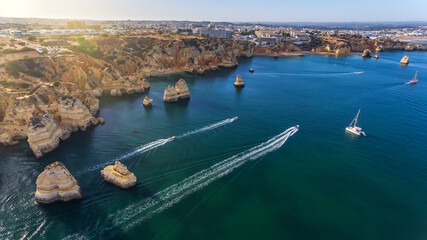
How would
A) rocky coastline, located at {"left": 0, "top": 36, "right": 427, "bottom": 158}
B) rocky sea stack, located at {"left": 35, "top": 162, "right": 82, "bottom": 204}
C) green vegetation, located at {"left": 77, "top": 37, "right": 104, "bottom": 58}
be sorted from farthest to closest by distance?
green vegetation, located at {"left": 77, "top": 37, "right": 104, "bottom": 58}
rocky coastline, located at {"left": 0, "top": 36, "right": 427, "bottom": 158}
rocky sea stack, located at {"left": 35, "top": 162, "right": 82, "bottom": 204}

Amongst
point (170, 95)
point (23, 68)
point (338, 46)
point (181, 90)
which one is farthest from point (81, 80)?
point (338, 46)

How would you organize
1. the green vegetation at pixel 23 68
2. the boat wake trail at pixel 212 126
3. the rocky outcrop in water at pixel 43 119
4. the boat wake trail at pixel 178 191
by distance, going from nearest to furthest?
the boat wake trail at pixel 178 191 < the rocky outcrop in water at pixel 43 119 < the boat wake trail at pixel 212 126 < the green vegetation at pixel 23 68

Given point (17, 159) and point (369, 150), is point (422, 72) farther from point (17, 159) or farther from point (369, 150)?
point (17, 159)

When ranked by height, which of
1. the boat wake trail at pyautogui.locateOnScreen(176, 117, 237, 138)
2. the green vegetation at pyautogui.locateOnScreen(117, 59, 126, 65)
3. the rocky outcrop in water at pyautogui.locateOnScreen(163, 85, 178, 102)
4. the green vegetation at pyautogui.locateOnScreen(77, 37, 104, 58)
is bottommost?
the boat wake trail at pyautogui.locateOnScreen(176, 117, 237, 138)

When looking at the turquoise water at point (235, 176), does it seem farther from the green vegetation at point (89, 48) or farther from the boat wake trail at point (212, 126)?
the green vegetation at point (89, 48)

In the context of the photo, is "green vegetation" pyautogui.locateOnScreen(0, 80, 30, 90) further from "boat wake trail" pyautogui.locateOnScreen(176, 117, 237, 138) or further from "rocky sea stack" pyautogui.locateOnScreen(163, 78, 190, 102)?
"boat wake trail" pyautogui.locateOnScreen(176, 117, 237, 138)

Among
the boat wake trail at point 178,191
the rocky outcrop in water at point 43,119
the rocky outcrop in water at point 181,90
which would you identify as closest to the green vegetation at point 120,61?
the rocky outcrop in water at point 181,90

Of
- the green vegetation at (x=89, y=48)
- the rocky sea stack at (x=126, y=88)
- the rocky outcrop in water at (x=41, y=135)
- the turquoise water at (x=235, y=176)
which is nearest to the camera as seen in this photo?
the turquoise water at (x=235, y=176)

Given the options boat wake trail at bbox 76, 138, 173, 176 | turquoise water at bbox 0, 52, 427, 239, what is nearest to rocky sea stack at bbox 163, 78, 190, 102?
turquoise water at bbox 0, 52, 427, 239
